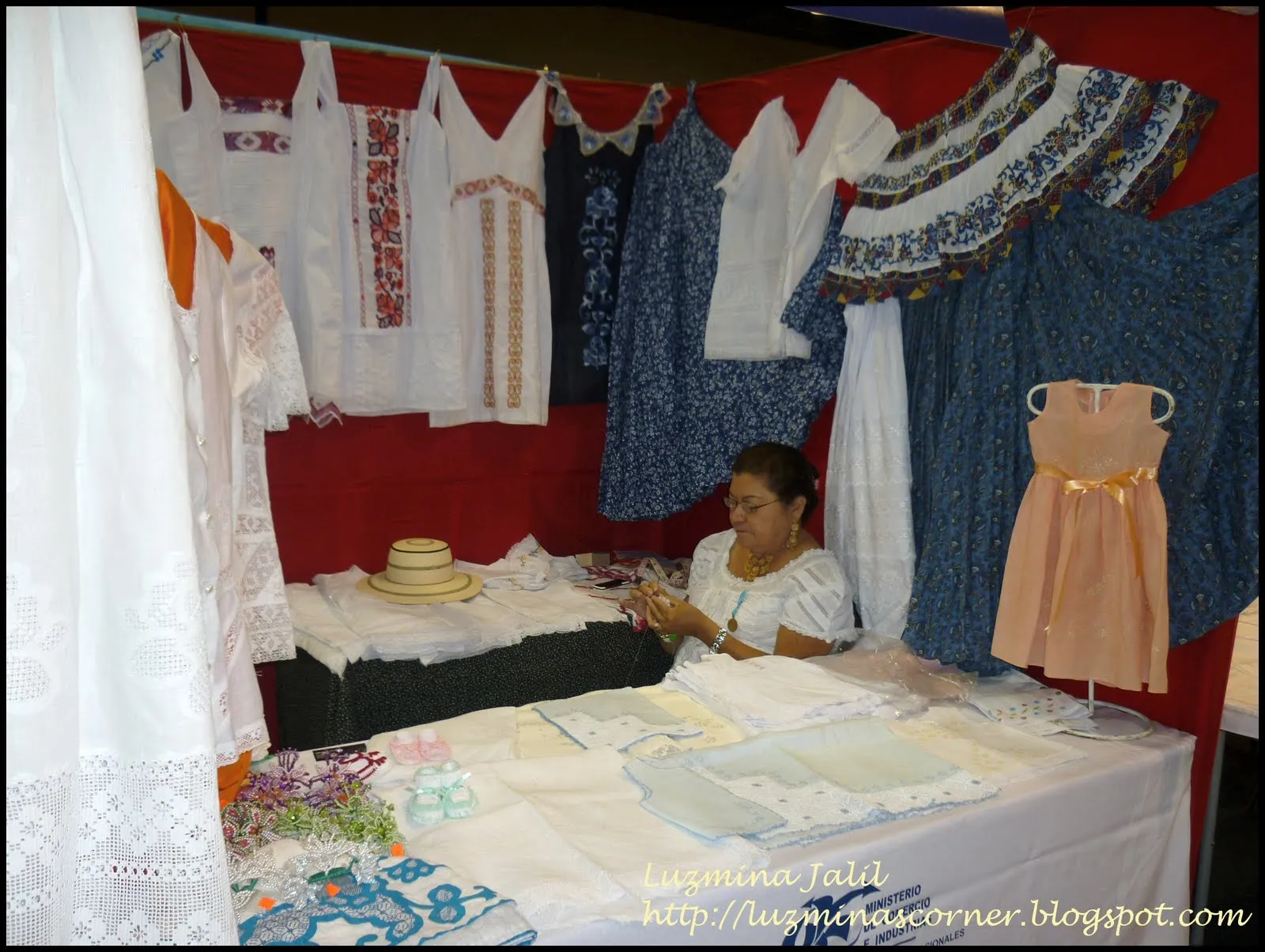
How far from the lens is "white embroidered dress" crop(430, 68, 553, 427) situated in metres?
3.86

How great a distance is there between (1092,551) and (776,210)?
1685 millimetres

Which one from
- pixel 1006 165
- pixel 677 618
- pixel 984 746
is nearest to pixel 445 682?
pixel 677 618

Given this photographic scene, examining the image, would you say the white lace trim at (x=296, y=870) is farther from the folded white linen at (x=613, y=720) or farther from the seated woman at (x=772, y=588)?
the seated woman at (x=772, y=588)

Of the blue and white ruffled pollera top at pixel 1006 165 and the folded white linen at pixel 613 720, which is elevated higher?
the blue and white ruffled pollera top at pixel 1006 165

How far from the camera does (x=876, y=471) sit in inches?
124

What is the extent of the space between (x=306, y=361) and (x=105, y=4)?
2.47 meters

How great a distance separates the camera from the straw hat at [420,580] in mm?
3689

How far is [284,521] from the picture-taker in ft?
12.9

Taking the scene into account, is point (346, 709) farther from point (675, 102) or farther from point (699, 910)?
point (675, 102)

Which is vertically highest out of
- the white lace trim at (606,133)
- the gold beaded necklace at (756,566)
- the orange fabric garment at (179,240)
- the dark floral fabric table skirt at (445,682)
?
the white lace trim at (606,133)

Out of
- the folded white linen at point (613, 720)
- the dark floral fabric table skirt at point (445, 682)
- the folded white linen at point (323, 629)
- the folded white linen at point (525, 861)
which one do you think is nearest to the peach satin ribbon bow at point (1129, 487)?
the folded white linen at point (613, 720)

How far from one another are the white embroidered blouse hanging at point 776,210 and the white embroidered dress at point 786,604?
0.76 metres

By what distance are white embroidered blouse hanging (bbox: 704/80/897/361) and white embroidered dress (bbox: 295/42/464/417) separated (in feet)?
3.37

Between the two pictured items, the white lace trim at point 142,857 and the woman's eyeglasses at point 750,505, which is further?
the woman's eyeglasses at point 750,505
